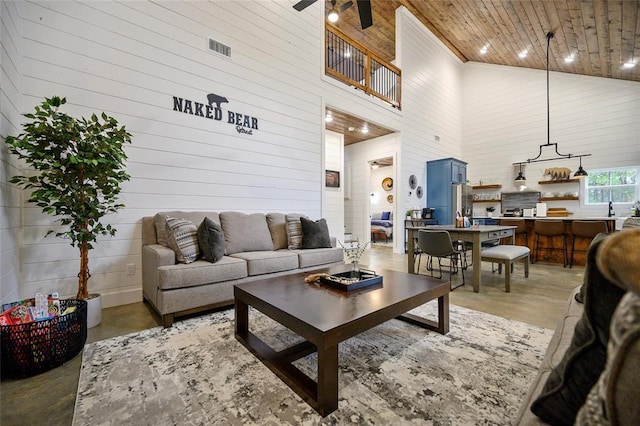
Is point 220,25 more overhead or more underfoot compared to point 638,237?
more overhead

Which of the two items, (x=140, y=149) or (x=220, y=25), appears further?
(x=220, y=25)

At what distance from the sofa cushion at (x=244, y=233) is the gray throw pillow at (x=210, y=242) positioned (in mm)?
549

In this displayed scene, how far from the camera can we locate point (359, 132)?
6840 mm

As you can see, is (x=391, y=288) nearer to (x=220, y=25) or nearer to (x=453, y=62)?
(x=220, y=25)

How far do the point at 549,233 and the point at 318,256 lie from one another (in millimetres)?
4439

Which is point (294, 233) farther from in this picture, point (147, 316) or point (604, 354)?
point (604, 354)

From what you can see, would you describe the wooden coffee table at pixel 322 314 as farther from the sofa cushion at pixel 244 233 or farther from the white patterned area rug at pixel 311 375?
the sofa cushion at pixel 244 233

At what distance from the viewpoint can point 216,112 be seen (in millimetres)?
3605

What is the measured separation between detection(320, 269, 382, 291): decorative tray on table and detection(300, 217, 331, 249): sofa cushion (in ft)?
4.50

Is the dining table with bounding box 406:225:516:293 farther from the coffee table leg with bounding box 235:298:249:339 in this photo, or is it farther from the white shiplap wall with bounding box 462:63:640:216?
the white shiplap wall with bounding box 462:63:640:216

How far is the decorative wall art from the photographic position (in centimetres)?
677

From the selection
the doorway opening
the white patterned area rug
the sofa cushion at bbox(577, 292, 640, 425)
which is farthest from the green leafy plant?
the doorway opening

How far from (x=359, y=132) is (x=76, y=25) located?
17.6 feet

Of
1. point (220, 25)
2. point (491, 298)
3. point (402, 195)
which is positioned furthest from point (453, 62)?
point (491, 298)
